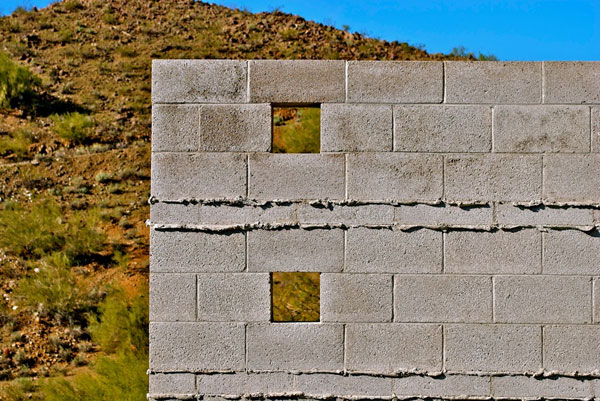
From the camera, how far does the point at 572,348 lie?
3920mm

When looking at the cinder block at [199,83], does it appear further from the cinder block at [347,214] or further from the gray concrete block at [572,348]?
the gray concrete block at [572,348]

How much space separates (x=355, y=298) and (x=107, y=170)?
881 cm

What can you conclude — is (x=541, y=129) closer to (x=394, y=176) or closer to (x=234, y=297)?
(x=394, y=176)

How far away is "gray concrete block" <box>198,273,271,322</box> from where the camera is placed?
3885mm

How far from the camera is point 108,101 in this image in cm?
1438

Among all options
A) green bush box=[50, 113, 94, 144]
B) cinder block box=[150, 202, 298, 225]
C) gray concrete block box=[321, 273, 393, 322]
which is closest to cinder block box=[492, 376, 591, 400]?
gray concrete block box=[321, 273, 393, 322]

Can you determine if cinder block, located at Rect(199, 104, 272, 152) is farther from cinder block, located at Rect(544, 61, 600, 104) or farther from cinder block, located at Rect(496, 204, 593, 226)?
cinder block, located at Rect(544, 61, 600, 104)

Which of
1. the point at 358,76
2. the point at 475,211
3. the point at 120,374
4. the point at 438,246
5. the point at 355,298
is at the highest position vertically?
the point at 358,76

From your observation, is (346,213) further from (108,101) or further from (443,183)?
(108,101)

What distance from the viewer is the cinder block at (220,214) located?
3.88m

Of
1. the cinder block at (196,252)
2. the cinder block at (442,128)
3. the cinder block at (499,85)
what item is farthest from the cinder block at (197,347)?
the cinder block at (499,85)

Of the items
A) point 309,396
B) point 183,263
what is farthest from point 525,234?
point 183,263

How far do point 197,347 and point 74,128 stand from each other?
9953mm

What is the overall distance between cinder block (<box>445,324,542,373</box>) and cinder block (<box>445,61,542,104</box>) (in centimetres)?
157
